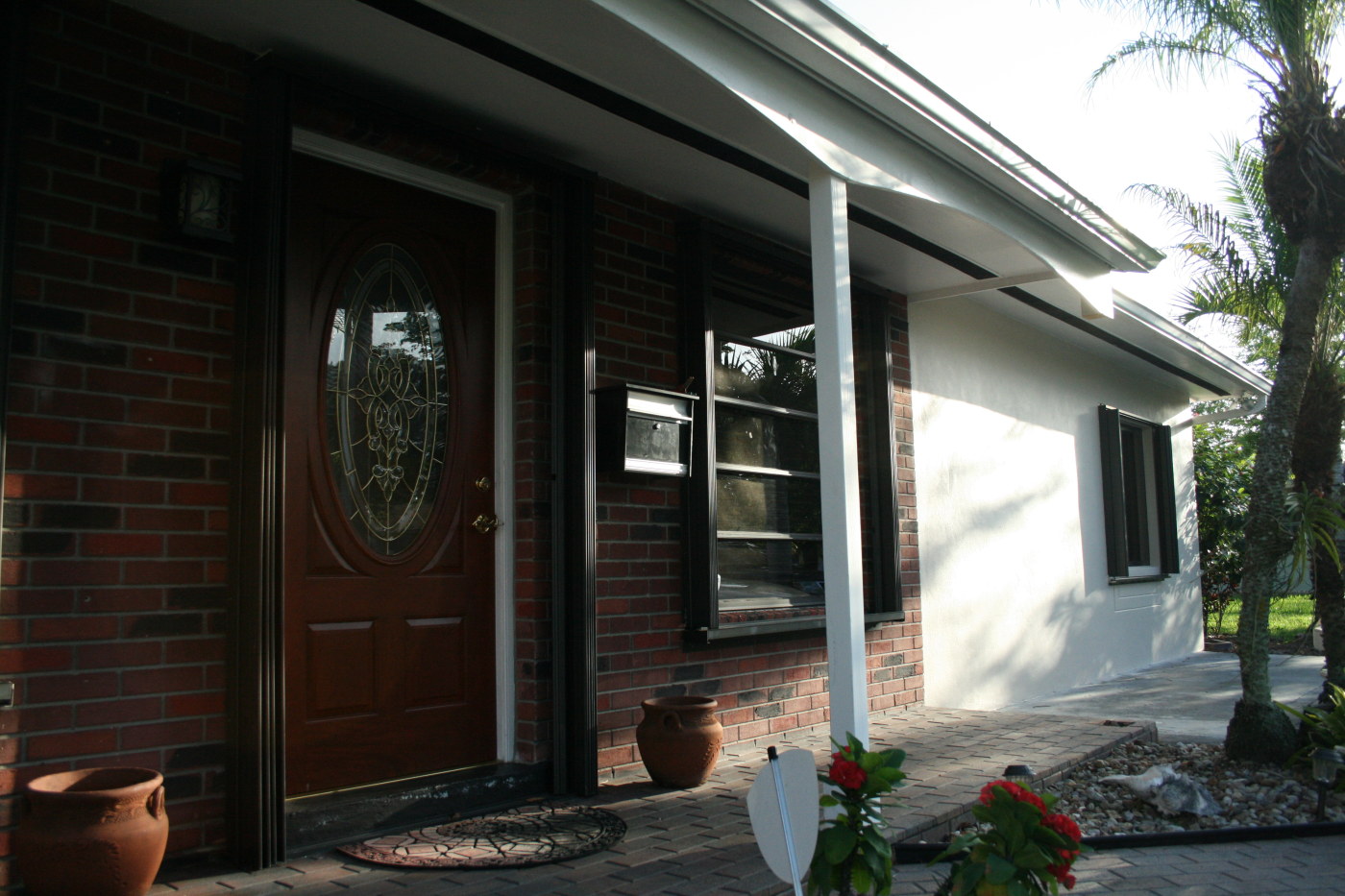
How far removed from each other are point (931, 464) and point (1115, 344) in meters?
2.63

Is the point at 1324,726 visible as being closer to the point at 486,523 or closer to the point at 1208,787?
the point at 1208,787

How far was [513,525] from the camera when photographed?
3918 millimetres

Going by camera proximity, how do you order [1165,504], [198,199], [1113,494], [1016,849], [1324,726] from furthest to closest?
[1165,504] → [1113,494] → [1324,726] → [198,199] → [1016,849]

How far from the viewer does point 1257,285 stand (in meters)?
9.66

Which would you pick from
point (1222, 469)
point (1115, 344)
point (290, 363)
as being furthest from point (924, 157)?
point (1222, 469)

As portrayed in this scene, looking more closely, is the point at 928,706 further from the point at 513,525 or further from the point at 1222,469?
the point at 1222,469

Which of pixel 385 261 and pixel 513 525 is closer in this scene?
pixel 385 261

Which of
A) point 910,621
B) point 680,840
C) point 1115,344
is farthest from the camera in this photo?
point 1115,344

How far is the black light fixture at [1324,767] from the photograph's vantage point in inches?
151

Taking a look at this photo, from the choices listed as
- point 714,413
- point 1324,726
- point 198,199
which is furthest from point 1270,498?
point 198,199

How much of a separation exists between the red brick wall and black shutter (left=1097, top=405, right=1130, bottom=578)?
7.20m

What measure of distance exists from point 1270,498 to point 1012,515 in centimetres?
229

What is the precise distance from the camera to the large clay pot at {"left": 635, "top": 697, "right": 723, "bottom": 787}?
384 cm

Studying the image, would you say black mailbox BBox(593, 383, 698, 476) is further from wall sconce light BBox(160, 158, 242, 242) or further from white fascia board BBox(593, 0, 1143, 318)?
wall sconce light BBox(160, 158, 242, 242)
